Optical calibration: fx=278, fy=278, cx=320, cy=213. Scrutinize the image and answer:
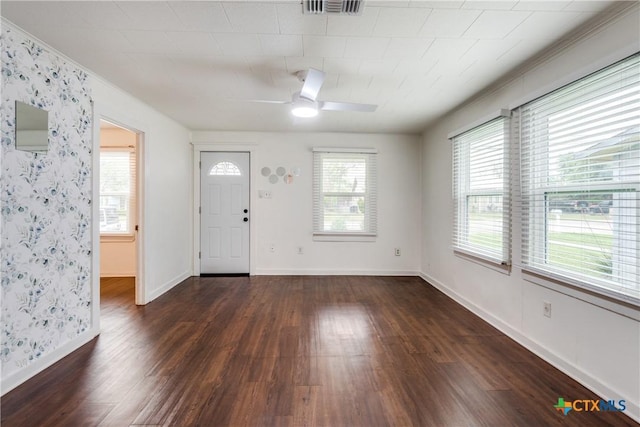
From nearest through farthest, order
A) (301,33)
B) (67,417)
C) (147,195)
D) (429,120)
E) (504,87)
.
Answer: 1. (67,417)
2. (301,33)
3. (504,87)
4. (147,195)
5. (429,120)

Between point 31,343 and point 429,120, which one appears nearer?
point 31,343

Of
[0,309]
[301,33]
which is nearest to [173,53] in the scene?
[301,33]

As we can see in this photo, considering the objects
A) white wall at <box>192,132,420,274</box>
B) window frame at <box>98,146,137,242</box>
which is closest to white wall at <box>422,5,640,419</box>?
white wall at <box>192,132,420,274</box>

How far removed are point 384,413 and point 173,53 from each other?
9.43 feet

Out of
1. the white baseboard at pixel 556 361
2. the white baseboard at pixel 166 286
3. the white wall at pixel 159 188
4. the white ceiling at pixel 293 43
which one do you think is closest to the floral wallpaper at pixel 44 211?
the white ceiling at pixel 293 43

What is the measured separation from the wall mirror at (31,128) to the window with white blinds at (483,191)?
381cm

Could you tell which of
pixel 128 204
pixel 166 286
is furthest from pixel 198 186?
pixel 166 286

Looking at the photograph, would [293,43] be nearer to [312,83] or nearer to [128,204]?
[312,83]

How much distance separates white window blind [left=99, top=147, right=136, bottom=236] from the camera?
4.43 metres

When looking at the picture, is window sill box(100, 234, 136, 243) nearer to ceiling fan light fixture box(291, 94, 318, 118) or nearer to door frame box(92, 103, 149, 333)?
door frame box(92, 103, 149, 333)

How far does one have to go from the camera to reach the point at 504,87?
2.63m

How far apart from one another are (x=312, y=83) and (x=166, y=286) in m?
3.25

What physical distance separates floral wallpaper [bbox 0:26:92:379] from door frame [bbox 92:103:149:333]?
58mm

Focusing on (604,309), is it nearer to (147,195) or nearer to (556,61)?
(556,61)
